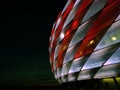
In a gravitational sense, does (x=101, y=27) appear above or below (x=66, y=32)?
above

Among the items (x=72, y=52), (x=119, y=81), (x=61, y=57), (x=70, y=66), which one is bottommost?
(x=61, y=57)

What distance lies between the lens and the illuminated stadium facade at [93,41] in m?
12.0

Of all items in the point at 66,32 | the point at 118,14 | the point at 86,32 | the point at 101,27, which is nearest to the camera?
the point at 118,14

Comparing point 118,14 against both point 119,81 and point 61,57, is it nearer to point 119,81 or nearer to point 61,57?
point 119,81

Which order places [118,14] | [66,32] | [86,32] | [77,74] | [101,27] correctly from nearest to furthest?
[118,14]
[101,27]
[86,32]
[77,74]
[66,32]

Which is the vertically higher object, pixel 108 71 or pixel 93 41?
pixel 93 41

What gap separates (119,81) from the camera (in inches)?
527

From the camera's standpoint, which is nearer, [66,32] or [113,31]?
[113,31]

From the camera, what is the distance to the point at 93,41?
13750 millimetres

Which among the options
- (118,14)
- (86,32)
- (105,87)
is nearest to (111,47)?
(118,14)

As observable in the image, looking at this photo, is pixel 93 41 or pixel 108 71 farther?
pixel 93 41

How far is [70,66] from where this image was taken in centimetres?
1775

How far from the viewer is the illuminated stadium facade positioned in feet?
39.4

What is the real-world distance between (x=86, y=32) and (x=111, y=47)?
10.4 ft
